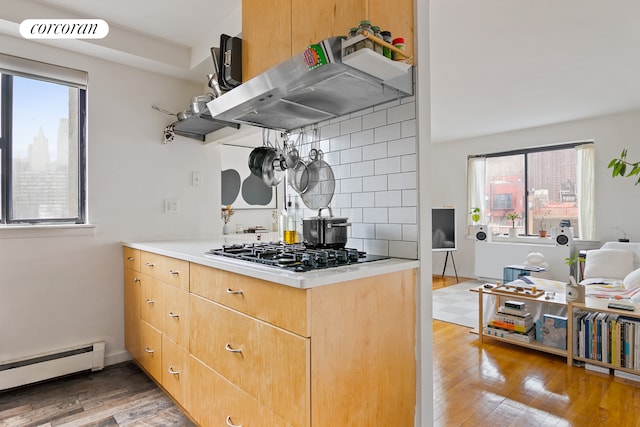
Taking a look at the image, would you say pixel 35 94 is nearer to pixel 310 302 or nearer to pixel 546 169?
pixel 310 302

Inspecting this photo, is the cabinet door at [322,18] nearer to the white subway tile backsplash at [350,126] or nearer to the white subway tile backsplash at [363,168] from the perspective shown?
the white subway tile backsplash at [350,126]

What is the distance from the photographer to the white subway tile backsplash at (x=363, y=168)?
1674 mm

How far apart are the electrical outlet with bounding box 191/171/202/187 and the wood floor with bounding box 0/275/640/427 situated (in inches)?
58.0

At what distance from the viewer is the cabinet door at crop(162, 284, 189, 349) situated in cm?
176

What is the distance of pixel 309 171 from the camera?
1900mm

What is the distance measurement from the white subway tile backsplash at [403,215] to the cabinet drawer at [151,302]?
4.65 ft

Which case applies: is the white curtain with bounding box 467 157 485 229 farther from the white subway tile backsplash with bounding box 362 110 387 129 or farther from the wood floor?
the white subway tile backsplash with bounding box 362 110 387 129

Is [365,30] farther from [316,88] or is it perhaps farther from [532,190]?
[532,190]

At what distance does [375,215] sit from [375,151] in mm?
306

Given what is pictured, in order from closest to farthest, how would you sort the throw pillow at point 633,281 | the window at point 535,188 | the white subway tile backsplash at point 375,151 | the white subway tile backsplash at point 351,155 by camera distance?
the white subway tile backsplash at point 375,151, the white subway tile backsplash at point 351,155, the throw pillow at point 633,281, the window at point 535,188

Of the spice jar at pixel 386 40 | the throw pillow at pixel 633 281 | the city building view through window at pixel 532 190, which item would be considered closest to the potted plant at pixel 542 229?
the city building view through window at pixel 532 190

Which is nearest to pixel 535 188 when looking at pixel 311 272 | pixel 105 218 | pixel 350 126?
pixel 350 126

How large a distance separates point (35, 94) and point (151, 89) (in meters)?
0.74

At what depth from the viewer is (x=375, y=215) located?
5.45 feet
